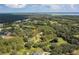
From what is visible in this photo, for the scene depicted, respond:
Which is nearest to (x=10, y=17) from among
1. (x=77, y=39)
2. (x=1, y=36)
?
(x=1, y=36)

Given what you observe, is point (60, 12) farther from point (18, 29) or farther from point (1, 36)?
point (1, 36)

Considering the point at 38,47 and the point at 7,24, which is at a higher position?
the point at 7,24

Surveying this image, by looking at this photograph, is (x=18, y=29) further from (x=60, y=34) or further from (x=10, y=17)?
(x=60, y=34)
